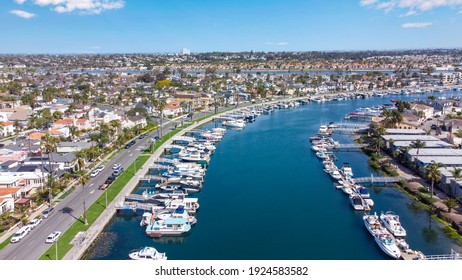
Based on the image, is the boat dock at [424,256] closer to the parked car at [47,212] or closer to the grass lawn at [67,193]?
the parked car at [47,212]

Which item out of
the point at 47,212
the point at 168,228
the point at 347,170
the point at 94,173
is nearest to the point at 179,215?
the point at 168,228

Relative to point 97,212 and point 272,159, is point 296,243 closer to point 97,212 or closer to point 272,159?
point 97,212

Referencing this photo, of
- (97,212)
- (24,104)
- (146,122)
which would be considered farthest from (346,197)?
(24,104)

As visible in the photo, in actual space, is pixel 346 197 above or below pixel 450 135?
below

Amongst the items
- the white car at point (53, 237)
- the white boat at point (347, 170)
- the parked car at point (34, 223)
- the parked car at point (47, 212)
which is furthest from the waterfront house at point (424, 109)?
the parked car at point (34, 223)

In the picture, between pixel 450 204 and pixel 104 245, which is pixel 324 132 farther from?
pixel 104 245
